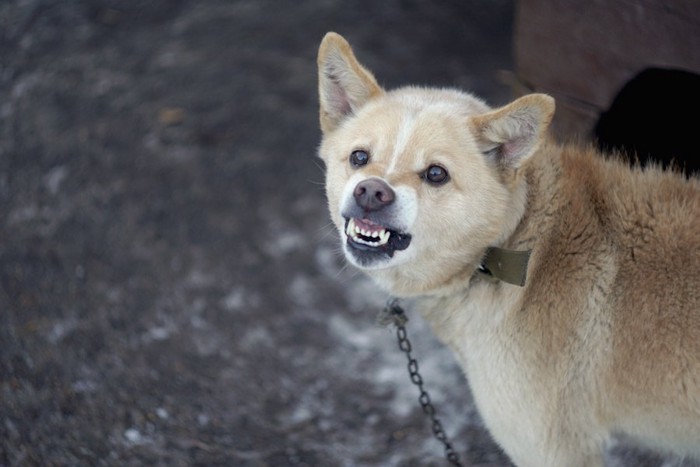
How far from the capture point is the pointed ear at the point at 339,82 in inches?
111

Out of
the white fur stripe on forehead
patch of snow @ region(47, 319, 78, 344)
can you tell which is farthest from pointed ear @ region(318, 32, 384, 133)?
patch of snow @ region(47, 319, 78, 344)

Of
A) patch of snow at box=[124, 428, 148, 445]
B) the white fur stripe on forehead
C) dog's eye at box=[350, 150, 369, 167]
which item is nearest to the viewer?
the white fur stripe on forehead

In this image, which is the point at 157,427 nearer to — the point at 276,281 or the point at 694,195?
the point at 276,281

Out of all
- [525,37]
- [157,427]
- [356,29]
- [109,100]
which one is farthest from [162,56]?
[157,427]

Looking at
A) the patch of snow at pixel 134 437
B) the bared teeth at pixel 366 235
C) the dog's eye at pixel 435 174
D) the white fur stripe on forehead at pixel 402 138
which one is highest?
the white fur stripe on forehead at pixel 402 138

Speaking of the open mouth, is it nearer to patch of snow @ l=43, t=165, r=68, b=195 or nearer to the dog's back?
the dog's back

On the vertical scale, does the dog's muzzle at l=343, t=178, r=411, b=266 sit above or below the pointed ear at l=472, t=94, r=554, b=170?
below

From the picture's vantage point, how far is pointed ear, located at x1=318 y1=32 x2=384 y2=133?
9.25 feet

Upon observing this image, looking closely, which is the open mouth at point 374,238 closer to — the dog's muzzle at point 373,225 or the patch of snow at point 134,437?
the dog's muzzle at point 373,225

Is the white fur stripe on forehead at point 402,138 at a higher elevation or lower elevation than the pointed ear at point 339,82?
lower

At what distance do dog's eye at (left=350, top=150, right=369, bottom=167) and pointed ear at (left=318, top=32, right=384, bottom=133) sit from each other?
301 mm

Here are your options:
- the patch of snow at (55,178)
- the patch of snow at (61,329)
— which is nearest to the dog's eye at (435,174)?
the patch of snow at (61,329)

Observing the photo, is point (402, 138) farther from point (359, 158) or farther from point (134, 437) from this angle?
point (134, 437)

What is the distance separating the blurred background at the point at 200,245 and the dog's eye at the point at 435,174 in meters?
1.69
